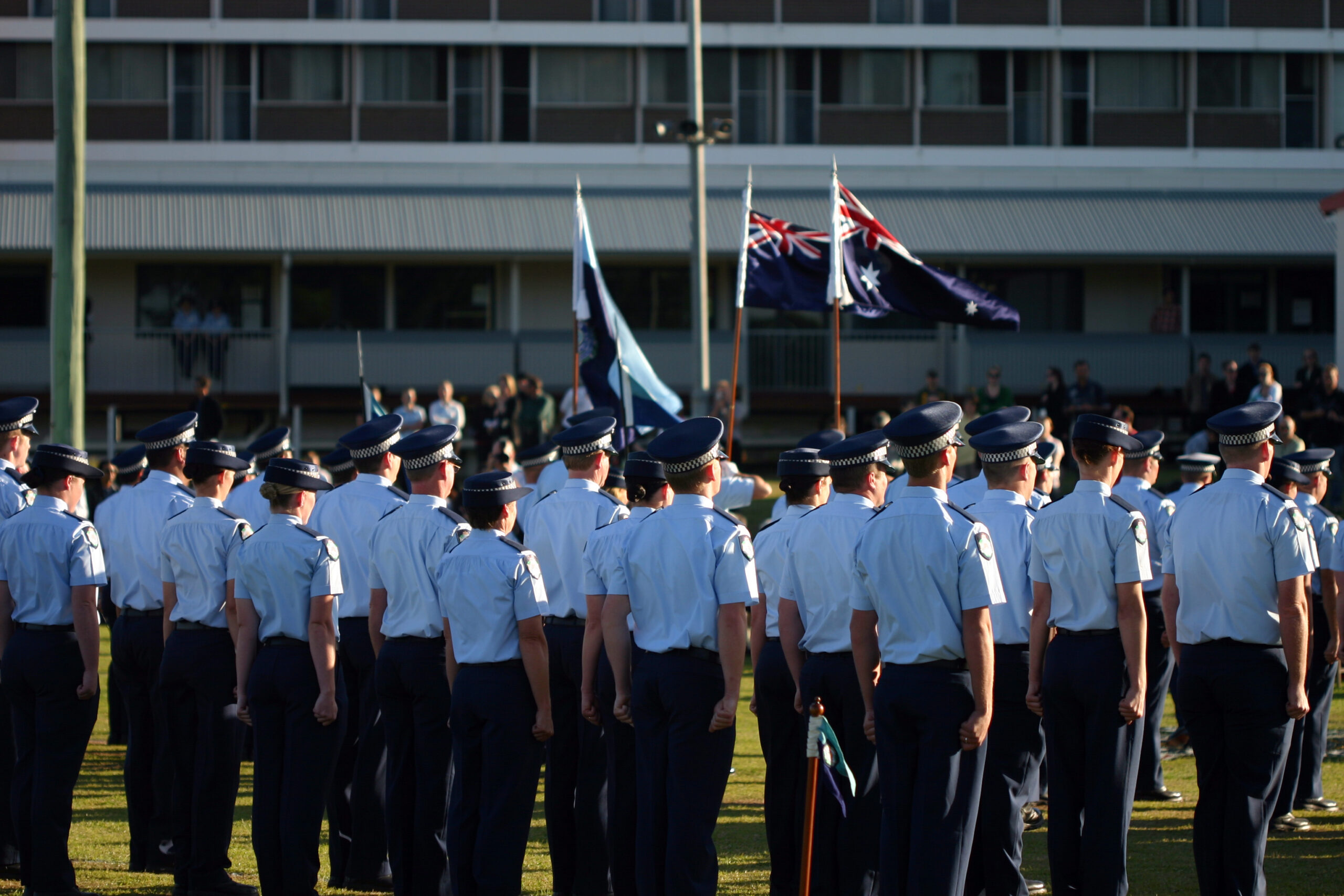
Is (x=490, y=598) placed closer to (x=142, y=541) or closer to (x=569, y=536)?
(x=569, y=536)

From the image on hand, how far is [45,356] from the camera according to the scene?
2967 centimetres

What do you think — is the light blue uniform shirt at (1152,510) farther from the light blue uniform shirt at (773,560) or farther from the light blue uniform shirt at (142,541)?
the light blue uniform shirt at (142,541)

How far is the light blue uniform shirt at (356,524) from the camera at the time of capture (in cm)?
806

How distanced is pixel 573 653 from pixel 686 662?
154 centimetres

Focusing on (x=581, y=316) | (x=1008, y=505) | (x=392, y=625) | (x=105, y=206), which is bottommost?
(x=392, y=625)

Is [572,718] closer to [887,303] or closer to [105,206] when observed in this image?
[887,303]

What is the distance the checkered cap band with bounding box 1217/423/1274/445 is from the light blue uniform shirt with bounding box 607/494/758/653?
2320 mm

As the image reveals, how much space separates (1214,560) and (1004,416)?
1158 mm

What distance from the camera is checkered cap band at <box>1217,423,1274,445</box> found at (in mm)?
6824

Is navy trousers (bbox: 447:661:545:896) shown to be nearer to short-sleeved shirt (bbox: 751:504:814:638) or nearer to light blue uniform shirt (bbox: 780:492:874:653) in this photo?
light blue uniform shirt (bbox: 780:492:874:653)

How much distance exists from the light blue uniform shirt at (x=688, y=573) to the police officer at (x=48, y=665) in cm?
291

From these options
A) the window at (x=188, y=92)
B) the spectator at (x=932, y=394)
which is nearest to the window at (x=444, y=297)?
the window at (x=188, y=92)

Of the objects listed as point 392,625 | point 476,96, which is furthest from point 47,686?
point 476,96

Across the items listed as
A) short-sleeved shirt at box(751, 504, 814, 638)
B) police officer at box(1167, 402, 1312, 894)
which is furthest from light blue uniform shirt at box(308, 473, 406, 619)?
police officer at box(1167, 402, 1312, 894)
